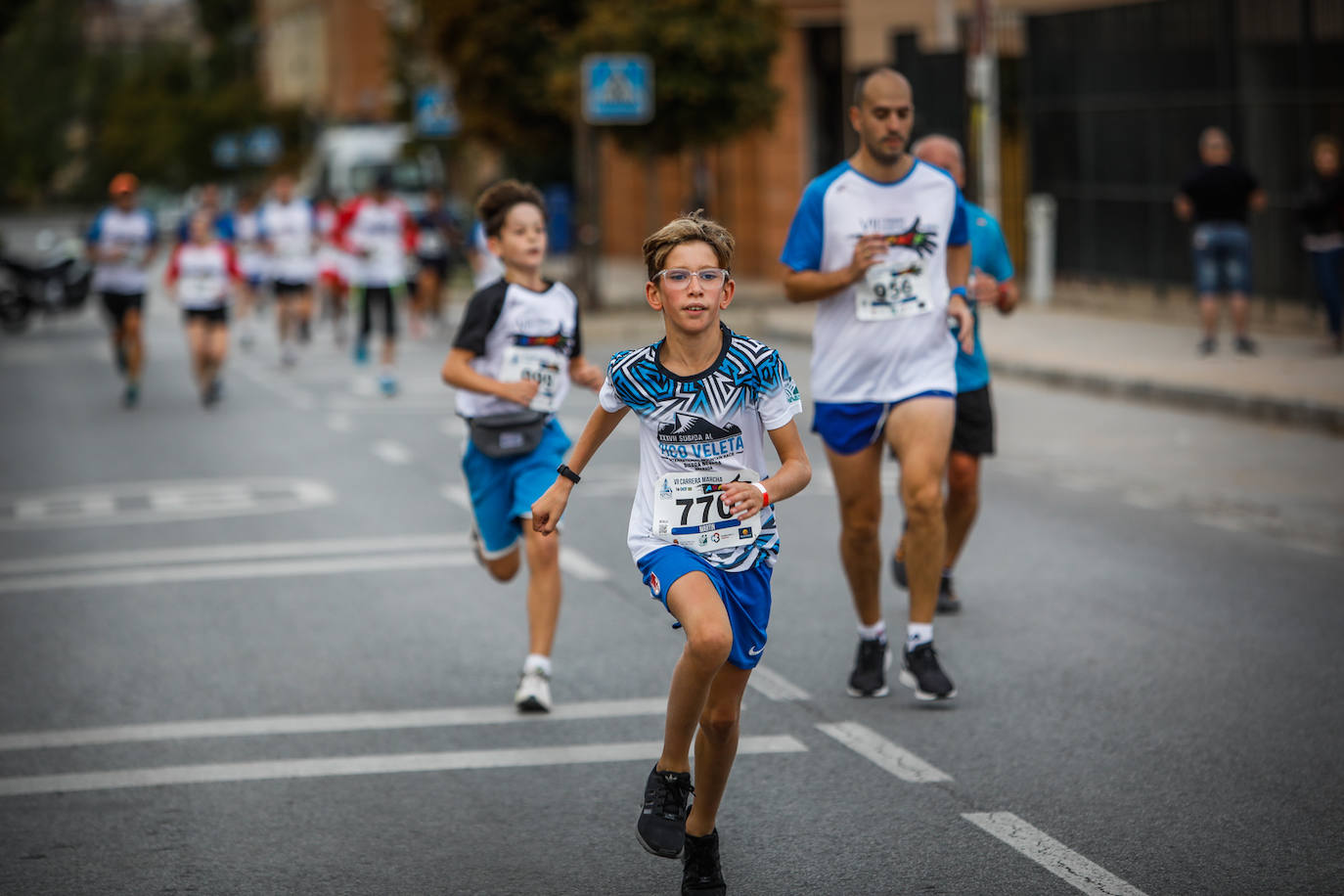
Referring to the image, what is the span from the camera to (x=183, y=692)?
24.7 feet

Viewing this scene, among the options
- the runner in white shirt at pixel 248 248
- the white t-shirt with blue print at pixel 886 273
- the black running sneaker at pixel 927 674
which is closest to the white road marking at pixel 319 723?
the black running sneaker at pixel 927 674

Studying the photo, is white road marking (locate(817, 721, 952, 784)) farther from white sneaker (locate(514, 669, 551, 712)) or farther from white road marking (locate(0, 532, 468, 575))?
white road marking (locate(0, 532, 468, 575))

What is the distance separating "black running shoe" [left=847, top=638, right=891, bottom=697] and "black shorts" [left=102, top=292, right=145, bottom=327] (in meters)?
13.7

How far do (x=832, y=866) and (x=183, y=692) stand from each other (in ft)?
10.6

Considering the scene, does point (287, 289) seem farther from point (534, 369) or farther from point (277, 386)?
point (534, 369)

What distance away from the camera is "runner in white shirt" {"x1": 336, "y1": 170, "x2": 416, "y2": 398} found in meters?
21.5

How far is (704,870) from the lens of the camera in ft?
16.2

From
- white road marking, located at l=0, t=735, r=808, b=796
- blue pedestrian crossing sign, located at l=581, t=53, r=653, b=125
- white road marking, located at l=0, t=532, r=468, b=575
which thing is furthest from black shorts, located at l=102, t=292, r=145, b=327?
white road marking, located at l=0, t=735, r=808, b=796

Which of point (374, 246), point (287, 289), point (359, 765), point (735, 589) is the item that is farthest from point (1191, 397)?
point (287, 289)

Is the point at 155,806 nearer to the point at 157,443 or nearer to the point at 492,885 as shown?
the point at 492,885

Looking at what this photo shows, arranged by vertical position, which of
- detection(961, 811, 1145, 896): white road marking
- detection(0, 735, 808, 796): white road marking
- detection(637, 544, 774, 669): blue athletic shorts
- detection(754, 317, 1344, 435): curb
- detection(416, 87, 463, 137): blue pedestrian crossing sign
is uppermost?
detection(416, 87, 463, 137): blue pedestrian crossing sign

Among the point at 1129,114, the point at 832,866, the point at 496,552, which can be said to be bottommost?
the point at 832,866

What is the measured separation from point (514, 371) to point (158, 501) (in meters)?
5.83

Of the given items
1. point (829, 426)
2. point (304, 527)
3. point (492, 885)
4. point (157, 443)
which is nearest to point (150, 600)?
point (304, 527)
